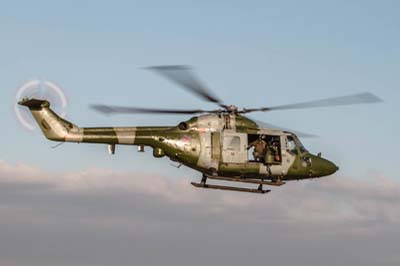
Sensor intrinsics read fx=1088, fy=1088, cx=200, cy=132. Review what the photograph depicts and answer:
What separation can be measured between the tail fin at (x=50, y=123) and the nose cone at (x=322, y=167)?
1519cm

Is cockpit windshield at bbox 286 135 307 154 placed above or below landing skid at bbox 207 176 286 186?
above

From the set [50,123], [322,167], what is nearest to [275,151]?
[322,167]

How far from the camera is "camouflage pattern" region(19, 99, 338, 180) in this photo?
211 ft

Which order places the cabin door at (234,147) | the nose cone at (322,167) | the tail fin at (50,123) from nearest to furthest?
the tail fin at (50,123), the cabin door at (234,147), the nose cone at (322,167)

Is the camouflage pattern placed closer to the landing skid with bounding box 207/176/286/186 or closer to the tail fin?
the tail fin

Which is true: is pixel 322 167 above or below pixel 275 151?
below

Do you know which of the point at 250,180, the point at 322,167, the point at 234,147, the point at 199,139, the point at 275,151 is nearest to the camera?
the point at 199,139

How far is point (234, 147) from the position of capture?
65938mm

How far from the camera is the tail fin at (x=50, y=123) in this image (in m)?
64.2

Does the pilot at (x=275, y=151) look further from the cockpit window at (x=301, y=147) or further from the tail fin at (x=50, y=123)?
the tail fin at (x=50, y=123)

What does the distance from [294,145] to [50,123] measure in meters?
15.4

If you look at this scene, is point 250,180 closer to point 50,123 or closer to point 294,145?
point 294,145

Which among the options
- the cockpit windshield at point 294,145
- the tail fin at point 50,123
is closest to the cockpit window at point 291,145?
the cockpit windshield at point 294,145

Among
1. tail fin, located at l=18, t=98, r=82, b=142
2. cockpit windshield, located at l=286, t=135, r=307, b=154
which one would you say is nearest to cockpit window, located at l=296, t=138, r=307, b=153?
cockpit windshield, located at l=286, t=135, r=307, b=154
